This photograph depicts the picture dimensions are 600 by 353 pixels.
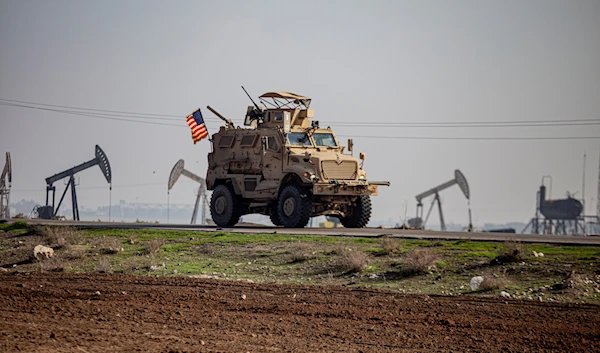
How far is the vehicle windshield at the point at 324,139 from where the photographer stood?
32.4m

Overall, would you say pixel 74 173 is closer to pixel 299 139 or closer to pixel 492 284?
pixel 299 139

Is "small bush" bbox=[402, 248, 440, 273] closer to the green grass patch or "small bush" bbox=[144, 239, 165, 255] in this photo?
"small bush" bbox=[144, 239, 165, 255]

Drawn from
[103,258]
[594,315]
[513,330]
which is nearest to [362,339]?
[513,330]

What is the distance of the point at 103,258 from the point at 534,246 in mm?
10451

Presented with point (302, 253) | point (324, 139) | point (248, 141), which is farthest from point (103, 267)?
point (324, 139)

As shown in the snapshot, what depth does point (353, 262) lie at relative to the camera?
2020cm

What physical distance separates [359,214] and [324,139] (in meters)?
2.84

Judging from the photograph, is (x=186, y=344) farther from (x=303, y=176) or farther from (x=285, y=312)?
(x=303, y=176)

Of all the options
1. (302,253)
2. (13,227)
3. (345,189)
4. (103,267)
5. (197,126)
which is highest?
(197,126)

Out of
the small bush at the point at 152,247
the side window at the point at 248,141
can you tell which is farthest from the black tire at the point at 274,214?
the small bush at the point at 152,247

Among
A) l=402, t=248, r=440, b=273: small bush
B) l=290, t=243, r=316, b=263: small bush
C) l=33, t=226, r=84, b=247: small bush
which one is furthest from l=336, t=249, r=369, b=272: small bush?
l=33, t=226, r=84, b=247: small bush

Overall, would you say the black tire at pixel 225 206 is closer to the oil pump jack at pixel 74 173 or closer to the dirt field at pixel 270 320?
the dirt field at pixel 270 320

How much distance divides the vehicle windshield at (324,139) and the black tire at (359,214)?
2.11 m

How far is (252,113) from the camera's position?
34.3 meters
